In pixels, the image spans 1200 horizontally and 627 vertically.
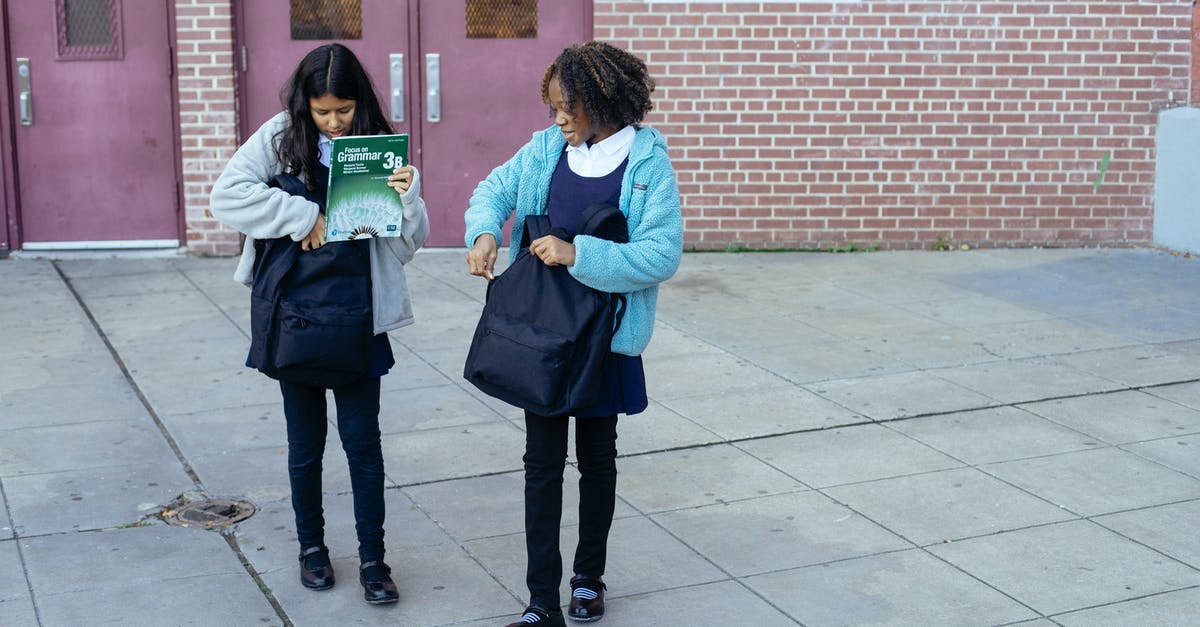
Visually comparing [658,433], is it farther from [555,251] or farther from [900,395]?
[555,251]

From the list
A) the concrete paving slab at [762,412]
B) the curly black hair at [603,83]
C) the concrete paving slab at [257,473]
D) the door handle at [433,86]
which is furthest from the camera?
the door handle at [433,86]

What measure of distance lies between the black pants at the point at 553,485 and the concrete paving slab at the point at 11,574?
1.56 m

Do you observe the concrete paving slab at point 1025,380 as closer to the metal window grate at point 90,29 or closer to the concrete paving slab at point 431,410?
the concrete paving slab at point 431,410

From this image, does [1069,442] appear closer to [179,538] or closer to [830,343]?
[830,343]

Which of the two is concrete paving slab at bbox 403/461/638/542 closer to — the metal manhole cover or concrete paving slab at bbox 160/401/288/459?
the metal manhole cover

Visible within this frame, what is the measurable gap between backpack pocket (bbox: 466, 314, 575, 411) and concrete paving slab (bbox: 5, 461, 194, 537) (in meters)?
1.75

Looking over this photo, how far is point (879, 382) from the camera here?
6738 millimetres

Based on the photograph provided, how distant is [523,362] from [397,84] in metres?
5.95

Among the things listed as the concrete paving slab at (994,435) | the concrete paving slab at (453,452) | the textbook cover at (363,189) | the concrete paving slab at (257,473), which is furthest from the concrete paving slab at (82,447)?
the concrete paving slab at (994,435)

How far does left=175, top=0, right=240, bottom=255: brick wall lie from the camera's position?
9281mm

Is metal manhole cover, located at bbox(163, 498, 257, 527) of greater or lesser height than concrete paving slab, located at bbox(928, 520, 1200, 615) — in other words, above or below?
above

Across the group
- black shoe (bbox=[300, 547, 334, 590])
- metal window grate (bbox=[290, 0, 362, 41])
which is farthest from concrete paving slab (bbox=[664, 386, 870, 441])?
metal window grate (bbox=[290, 0, 362, 41])

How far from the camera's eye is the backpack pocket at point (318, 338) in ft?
13.7

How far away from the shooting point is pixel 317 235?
4184 mm
